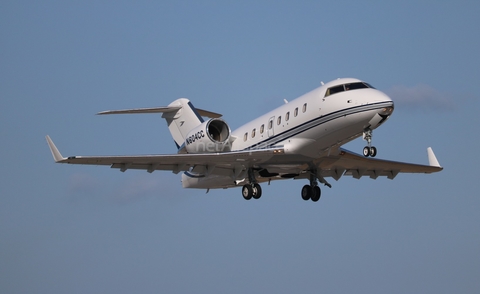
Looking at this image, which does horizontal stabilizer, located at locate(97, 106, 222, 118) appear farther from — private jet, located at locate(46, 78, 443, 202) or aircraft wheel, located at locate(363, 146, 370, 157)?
aircraft wheel, located at locate(363, 146, 370, 157)

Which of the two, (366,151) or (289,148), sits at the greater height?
(289,148)

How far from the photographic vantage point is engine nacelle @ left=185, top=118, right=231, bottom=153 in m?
26.8

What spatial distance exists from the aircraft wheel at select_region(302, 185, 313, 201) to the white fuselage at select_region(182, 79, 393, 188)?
271 centimetres

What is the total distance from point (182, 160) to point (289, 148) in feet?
11.9

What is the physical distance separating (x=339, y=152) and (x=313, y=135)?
2.46m

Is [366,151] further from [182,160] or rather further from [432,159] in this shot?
[432,159]

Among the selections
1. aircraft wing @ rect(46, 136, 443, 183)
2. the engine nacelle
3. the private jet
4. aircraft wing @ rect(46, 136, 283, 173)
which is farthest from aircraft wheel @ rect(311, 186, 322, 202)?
the engine nacelle

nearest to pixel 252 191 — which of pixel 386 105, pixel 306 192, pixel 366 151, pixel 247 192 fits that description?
pixel 247 192

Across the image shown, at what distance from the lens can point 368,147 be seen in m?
23.4

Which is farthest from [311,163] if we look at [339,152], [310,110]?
[310,110]

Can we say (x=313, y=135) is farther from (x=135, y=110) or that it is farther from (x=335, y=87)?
(x=135, y=110)

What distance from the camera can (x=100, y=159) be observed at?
974 inches

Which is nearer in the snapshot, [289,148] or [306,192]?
[289,148]

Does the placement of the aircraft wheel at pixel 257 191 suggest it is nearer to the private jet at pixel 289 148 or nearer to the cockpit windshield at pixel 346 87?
the private jet at pixel 289 148
